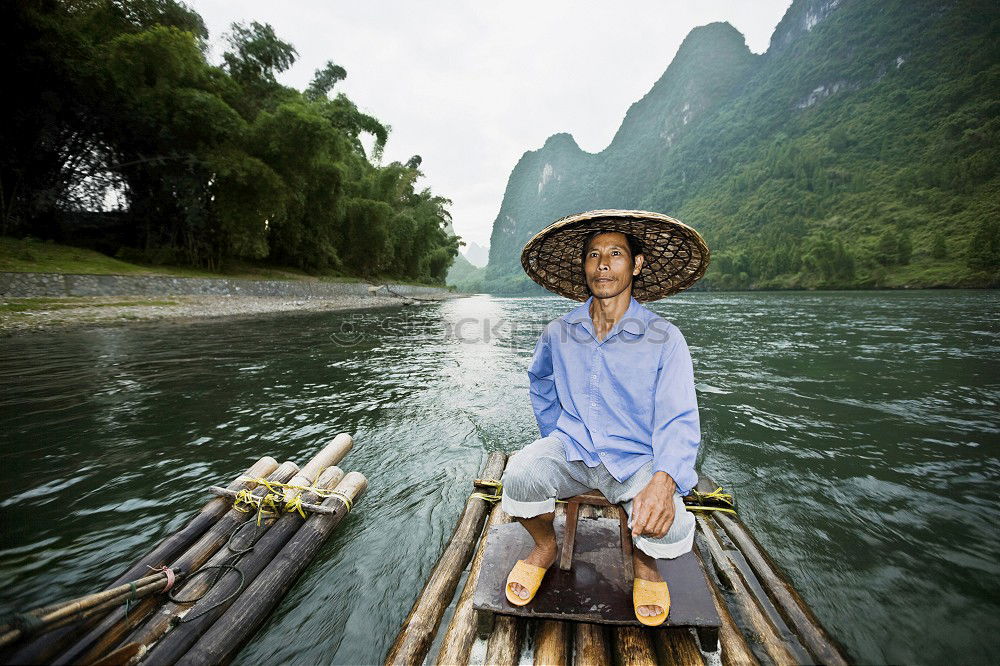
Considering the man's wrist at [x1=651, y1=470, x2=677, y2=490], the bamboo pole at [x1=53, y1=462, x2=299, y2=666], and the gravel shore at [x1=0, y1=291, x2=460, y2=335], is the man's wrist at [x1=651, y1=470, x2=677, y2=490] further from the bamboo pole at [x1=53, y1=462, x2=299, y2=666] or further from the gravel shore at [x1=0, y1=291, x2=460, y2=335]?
the gravel shore at [x1=0, y1=291, x2=460, y2=335]

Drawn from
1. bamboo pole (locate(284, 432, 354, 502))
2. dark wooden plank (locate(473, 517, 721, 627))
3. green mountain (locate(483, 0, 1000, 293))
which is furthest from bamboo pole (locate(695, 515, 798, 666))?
green mountain (locate(483, 0, 1000, 293))

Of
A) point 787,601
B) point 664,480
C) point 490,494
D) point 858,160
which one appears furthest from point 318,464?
point 858,160

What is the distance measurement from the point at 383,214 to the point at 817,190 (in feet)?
367

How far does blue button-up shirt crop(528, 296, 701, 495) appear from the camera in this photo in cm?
194

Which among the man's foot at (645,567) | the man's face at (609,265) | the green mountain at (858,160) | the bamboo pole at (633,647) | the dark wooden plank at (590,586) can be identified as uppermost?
the green mountain at (858,160)

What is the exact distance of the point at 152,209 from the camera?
25.1m

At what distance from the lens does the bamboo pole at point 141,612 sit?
5.48ft

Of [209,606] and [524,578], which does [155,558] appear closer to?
[209,606]

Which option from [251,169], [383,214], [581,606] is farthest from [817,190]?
[581,606]

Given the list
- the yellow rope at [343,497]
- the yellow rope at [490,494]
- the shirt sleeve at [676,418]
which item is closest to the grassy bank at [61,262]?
the yellow rope at [343,497]

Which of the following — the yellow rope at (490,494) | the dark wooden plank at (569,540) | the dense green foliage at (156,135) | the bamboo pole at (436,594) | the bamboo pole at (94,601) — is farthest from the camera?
the dense green foliage at (156,135)

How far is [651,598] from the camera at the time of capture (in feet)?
5.99

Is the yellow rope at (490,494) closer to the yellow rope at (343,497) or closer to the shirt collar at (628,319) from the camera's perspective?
the yellow rope at (343,497)

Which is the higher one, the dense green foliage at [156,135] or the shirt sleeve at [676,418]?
the dense green foliage at [156,135]
